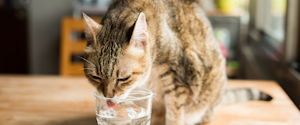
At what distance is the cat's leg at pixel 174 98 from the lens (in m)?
0.86

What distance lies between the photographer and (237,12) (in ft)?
9.29

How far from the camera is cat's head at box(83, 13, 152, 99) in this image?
0.69m

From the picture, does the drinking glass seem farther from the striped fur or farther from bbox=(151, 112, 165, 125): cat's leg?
the striped fur

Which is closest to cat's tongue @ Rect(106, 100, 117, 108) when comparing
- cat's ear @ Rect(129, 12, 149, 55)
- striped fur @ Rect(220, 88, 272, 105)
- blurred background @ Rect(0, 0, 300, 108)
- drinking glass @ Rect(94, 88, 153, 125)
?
drinking glass @ Rect(94, 88, 153, 125)

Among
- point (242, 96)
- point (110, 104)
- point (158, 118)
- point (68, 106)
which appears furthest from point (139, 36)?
point (242, 96)

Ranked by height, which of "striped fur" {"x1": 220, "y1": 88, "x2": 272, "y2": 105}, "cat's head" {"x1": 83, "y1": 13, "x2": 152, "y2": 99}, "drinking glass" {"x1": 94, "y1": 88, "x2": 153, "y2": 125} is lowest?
"striped fur" {"x1": 220, "y1": 88, "x2": 272, "y2": 105}

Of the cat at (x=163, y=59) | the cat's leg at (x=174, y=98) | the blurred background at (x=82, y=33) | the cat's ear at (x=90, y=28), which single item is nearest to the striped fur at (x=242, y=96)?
the cat at (x=163, y=59)

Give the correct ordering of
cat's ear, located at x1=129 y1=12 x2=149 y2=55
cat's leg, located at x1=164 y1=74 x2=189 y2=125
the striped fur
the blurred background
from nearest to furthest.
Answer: cat's ear, located at x1=129 y1=12 x2=149 y2=55 → cat's leg, located at x1=164 y1=74 x2=189 y2=125 → the striped fur → the blurred background

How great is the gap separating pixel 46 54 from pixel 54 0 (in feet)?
1.95

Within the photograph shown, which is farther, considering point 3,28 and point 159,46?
point 3,28

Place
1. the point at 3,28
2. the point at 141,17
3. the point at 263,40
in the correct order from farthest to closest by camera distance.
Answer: the point at 3,28, the point at 263,40, the point at 141,17

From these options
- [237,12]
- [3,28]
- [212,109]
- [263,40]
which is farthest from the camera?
[3,28]

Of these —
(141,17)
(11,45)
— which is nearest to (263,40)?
(141,17)

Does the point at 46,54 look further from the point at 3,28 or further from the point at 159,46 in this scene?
the point at 159,46
